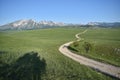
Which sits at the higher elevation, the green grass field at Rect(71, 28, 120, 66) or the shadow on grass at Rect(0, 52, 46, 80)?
the shadow on grass at Rect(0, 52, 46, 80)

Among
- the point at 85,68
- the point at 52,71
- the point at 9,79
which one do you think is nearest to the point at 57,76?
the point at 52,71

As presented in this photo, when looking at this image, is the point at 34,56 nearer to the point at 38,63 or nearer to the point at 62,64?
the point at 38,63

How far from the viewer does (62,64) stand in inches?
1420

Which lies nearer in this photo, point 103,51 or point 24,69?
point 24,69

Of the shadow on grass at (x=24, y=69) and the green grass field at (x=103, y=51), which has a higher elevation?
the shadow on grass at (x=24, y=69)

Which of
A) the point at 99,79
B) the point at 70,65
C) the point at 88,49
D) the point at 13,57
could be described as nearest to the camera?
the point at 99,79

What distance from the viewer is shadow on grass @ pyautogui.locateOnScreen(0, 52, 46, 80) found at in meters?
30.7

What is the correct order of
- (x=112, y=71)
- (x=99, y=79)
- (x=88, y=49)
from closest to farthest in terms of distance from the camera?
(x=99, y=79) < (x=112, y=71) < (x=88, y=49)

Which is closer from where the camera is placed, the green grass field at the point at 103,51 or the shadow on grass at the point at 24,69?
the shadow on grass at the point at 24,69

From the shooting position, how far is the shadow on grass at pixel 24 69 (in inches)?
1208

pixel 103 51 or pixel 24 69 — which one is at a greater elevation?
pixel 24 69

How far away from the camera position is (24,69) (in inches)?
1320

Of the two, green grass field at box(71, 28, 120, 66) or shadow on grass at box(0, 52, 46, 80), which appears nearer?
shadow on grass at box(0, 52, 46, 80)

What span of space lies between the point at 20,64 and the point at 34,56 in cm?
598
